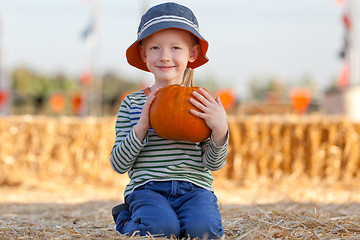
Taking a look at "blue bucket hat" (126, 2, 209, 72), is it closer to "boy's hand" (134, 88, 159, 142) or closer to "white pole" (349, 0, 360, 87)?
"boy's hand" (134, 88, 159, 142)

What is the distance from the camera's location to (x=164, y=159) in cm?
238

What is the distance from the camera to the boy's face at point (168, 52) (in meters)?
2.39

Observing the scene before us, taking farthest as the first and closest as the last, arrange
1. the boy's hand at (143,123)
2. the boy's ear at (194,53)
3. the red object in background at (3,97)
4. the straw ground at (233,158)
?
the red object in background at (3,97) < the straw ground at (233,158) < the boy's ear at (194,53) < the boy's hand at (143,123)

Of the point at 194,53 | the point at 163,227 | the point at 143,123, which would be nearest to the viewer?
the point at 163,227

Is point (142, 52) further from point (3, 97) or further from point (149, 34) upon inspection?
point (3, 97)

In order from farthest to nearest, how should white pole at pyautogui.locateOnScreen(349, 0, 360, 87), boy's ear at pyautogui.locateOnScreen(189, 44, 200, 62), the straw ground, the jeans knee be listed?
white pole at pyautogui.locateOnScreen(349, 0, 360, 87) → the straw ground → boy's ear at pyautogui.locateOnScreen(189, 44, 200, 62) → the jeans knee

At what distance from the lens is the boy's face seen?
7.85ft

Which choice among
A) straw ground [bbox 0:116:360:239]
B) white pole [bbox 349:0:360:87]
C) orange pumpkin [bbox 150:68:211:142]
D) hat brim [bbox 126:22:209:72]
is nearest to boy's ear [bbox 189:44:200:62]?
hat brim [bbox 126:22:209:72]

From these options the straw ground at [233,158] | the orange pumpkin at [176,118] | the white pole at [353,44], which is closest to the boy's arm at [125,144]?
the orange pumpkin at [176,118]

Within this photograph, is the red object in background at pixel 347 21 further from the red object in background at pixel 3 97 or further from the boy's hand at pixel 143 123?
the red object in background at pixel 3 97

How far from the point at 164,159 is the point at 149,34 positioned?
24.5 inches

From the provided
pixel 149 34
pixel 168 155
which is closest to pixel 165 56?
pixel 149 34

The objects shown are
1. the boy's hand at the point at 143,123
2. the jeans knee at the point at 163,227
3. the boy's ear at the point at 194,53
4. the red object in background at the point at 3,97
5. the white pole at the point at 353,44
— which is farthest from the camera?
the red object in background at the point at 3,97

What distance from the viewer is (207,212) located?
88.2 inches
